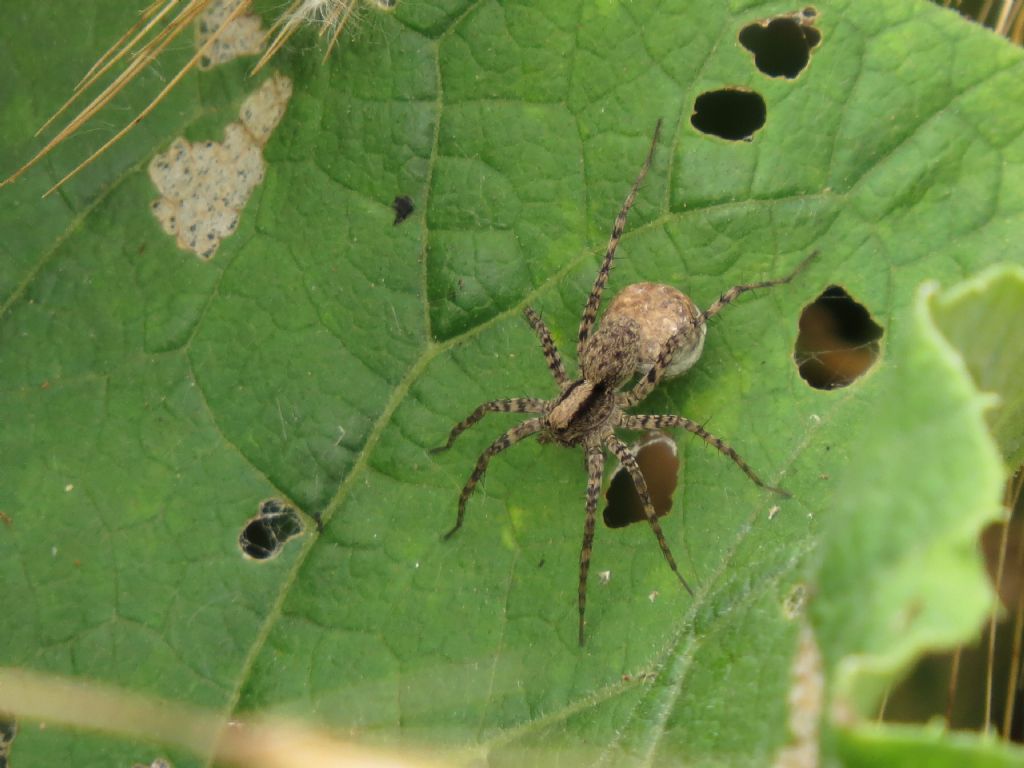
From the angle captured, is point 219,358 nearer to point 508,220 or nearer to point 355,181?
point 355,181

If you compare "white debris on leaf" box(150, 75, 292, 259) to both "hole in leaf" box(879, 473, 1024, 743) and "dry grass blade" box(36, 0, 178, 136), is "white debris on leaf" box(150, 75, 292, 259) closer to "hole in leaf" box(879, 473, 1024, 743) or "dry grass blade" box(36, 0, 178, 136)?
"dry grass blade" box(36, 0, 178, 136)

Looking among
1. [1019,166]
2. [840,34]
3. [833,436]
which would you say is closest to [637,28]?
[840,34]

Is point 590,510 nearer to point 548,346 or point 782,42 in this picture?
point 548,346

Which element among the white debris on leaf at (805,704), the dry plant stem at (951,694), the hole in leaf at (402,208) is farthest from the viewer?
the dry plant stem at (951,694)

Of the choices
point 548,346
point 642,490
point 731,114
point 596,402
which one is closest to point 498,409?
point 548,346

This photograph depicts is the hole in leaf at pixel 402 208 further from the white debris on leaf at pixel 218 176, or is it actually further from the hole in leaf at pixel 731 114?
the hole in leaf at pixel 731 114

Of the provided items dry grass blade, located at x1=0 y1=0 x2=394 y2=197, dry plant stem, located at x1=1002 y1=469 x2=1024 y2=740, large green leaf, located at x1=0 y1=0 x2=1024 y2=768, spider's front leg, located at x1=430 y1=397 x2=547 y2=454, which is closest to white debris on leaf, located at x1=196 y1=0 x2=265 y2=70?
dry grass blade, located at x1=0 y1=0 x2=394 y2=197

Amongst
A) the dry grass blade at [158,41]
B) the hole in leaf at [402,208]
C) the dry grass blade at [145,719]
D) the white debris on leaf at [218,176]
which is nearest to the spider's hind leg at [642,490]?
the dry grass blade at [145,719]
